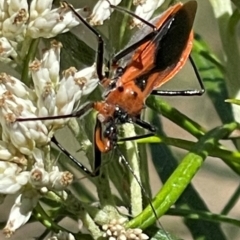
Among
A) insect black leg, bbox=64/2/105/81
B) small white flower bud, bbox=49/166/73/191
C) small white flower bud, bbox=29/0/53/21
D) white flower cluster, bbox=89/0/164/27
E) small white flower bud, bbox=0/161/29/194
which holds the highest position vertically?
white flower cluster, bbox=89/0/164/27

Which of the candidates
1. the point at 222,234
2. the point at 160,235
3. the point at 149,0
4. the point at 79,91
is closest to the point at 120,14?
the point at 149,0

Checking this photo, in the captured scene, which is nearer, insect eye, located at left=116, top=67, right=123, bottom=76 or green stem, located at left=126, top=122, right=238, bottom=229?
green stem, located at left=126, top=122, right=238, bottom=229

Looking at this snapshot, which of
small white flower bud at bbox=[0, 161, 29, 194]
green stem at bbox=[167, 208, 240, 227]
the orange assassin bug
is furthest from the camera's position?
green stem at bbox=[167, 208, 240, 227]

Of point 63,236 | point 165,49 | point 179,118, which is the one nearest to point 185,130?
point 179,118

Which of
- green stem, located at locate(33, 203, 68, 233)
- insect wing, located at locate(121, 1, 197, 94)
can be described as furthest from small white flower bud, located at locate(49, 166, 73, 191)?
insect wing, located at locate(121, 1, 197, 94)

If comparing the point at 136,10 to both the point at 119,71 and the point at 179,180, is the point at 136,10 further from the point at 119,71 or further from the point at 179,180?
the point at 179,180

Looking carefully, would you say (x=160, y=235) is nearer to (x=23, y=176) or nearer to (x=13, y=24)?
(x=23, y=176)

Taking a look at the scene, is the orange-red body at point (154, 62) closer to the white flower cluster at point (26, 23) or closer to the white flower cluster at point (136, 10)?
the white flower cluster at point (136, 10)

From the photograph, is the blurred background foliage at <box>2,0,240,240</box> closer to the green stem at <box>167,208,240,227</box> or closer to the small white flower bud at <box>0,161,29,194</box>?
the green stem at <box>167,208,240,227</box>

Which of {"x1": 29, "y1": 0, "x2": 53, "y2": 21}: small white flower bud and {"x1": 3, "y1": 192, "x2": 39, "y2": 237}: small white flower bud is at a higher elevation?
{"x1": 29, "y1": 0, "x2": 53, "y2": 21}: small white flower bud
